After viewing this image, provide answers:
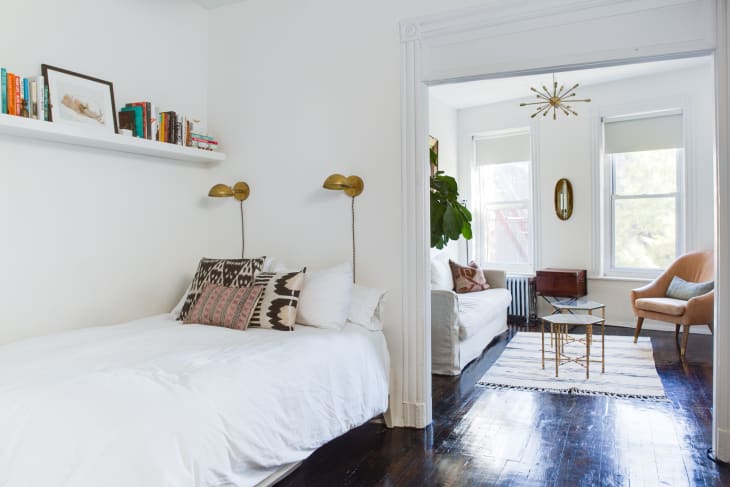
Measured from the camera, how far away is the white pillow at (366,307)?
3.07 meters

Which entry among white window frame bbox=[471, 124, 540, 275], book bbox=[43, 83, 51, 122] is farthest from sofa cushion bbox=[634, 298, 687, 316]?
book bbox=[43, 83, 51, 122]

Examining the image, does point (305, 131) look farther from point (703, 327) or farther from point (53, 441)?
point (703, 327)

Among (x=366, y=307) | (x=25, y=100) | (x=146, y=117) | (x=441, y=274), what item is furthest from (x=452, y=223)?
(x=25, y=100)

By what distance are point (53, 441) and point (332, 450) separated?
61.4 inches

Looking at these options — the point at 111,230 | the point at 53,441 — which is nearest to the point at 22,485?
the point at 53,441

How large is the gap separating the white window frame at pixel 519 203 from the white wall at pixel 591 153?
56 mm

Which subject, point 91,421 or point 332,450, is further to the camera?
point 332,450

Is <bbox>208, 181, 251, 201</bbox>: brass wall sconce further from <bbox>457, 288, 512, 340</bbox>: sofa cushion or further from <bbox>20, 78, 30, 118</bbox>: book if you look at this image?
<bbox>457, 288, 512, 340</bbox>: sofa cushion

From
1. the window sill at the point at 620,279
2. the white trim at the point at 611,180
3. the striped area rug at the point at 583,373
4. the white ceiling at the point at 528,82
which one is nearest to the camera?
the striped area rug at the point at 583,373

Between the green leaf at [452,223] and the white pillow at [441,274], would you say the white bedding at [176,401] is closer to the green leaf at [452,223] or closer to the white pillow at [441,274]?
the green leaf at [452,223]

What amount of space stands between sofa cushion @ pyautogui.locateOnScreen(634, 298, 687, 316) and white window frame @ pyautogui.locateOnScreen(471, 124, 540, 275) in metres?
1.65

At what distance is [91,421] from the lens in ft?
5.34

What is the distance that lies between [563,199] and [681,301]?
6.36 feet

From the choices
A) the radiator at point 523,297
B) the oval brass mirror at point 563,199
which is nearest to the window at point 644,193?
the oval brass mirror at point 563,199
